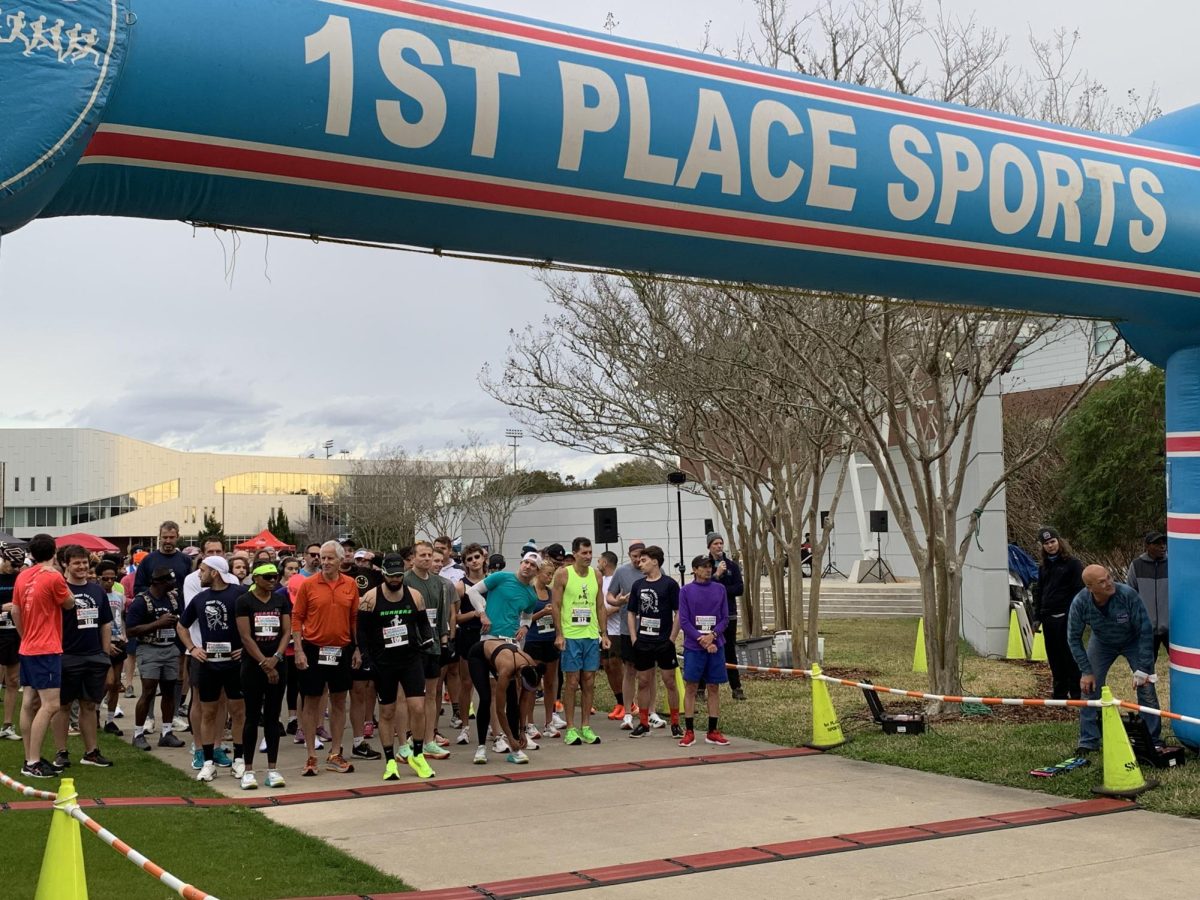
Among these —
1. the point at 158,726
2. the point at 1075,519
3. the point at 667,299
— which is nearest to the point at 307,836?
the point at 158,726

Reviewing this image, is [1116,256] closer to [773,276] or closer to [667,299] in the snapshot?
[773,276]

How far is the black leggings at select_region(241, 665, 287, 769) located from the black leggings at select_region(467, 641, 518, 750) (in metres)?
1.76

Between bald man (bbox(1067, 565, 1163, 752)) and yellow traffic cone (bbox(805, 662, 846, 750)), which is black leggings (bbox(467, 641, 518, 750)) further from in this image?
bald man (bbox(1067, 565, 1163, 752))

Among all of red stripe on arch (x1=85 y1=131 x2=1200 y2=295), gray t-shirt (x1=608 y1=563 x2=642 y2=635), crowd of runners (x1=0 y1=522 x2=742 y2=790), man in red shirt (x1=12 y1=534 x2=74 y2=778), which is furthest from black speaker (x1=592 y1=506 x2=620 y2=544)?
red stripe on arch (x1=85 y1=131 x2=1200 y2=295)

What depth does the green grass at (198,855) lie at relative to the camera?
20.4 feet

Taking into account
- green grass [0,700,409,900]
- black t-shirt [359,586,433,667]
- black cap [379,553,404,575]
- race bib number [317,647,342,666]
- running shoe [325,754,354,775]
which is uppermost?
black cap [379,553,404,575]

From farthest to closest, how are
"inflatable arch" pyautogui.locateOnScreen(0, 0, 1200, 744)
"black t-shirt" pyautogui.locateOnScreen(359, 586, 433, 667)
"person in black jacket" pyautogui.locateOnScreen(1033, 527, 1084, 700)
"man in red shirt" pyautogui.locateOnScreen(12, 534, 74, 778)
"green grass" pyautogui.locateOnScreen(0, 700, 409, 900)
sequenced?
1. "person in black jacket" pyautogui.locateOnScreen(1033, 527, 1084, 700)
2. "black t-shirt" pyautogui.locateOnScreen(359, 586, 433, 667)
3. "man in red shirt" pyautogui.locateOnScreen(12, 534, 74, 778)
4. "green grass" pyautogui.locateOnScreen(0, 700, 409, 900)
5. "inflatable arch" pyautogui.locateOnScreen(0, 0, 1200, 744)

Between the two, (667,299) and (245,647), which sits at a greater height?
(667,299)

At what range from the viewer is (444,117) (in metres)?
5.68

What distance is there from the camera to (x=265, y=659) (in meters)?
8.95

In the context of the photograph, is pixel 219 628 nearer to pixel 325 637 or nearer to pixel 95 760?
pixel 325 637

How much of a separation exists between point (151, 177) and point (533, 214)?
185 cm

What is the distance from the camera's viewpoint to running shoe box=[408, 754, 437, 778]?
941 centimetres

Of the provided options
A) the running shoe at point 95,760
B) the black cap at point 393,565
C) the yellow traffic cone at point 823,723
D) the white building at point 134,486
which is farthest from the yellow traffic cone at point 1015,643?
the white building at point 134,486
